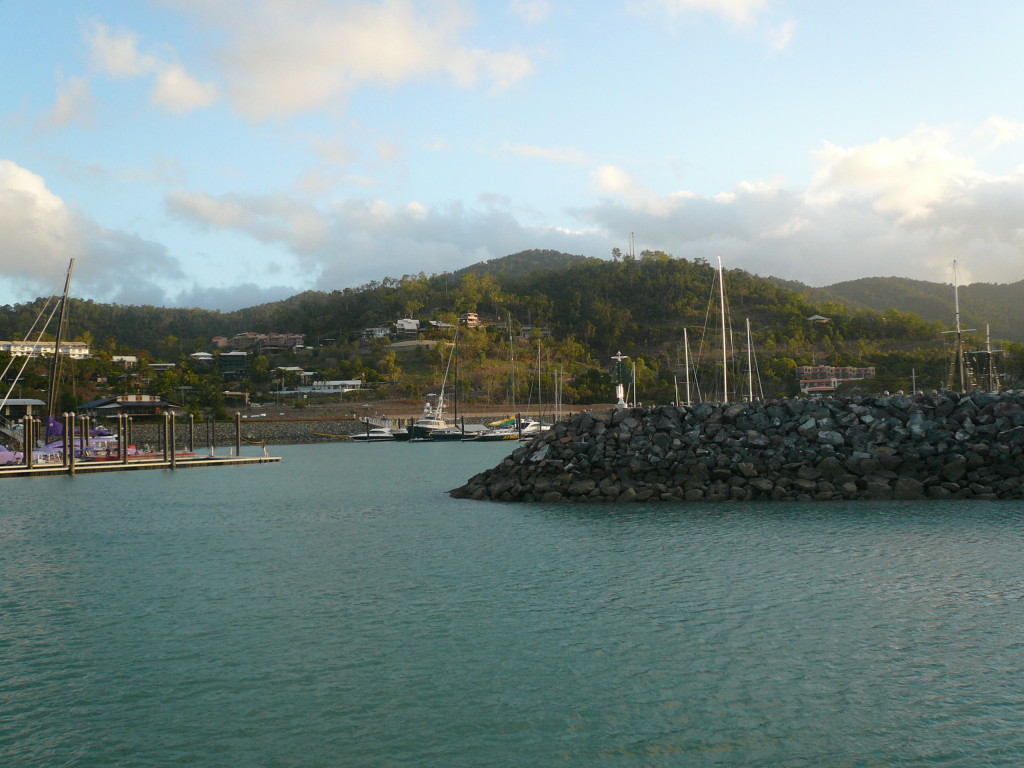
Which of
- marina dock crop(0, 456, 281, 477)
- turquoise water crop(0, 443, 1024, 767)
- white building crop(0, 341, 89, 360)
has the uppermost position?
white building crop(0, 341, 89, 360)

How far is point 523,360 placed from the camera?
136 metres

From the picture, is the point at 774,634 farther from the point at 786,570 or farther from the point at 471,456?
the point at 471,456

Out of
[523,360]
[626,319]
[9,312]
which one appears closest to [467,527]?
[523,360]

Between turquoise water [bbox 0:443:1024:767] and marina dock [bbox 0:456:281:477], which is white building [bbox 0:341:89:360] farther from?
turquoise water [bbox 0:443:1024:767]

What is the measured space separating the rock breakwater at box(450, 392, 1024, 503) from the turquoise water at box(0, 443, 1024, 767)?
3.24 meters

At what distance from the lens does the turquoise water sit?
27.5ft

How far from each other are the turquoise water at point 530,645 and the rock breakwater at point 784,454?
3.24 metres

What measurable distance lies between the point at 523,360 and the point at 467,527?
11347 centimetres

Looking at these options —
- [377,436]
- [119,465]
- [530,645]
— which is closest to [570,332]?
[377,436]

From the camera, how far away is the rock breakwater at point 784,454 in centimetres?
2609

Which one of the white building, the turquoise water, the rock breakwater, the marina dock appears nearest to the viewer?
the turquoise water

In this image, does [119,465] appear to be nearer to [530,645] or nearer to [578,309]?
[530,645]

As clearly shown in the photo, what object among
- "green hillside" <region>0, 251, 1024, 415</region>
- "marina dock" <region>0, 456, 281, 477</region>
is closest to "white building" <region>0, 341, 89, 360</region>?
"green hillside" <region>0, 251, 1024, 415</region>

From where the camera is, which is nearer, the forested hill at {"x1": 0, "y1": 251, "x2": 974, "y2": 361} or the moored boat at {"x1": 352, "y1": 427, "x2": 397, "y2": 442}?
the moored boat at {"x1": 352, "y1": 427, "x2": 397, "y2": 442}
